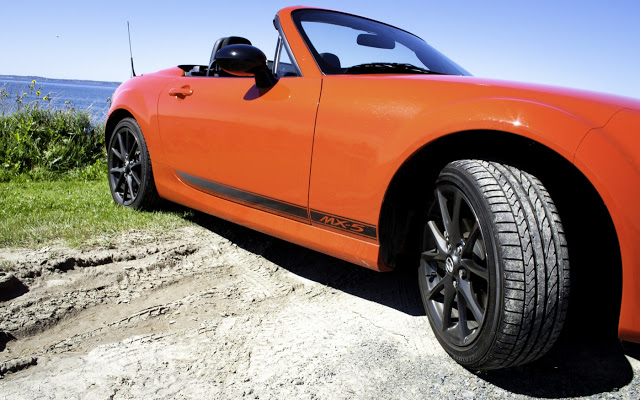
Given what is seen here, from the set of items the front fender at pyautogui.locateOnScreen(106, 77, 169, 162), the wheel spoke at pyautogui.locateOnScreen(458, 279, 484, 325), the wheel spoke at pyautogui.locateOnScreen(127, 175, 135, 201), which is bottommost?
the wheel spoke at pyautogui.locateOnScreen(127, 175, 135, 201)

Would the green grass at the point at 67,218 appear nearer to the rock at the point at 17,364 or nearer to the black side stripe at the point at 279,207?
the black side stripe at the point at 279,207

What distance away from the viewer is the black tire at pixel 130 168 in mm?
3715

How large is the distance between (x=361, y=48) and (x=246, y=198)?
42.8 inches

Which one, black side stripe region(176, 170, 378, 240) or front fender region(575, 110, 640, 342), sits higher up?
front fender region(575, 110, 640, 342)

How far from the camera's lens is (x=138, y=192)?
3848mm

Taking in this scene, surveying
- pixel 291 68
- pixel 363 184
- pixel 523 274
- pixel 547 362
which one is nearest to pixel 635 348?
pixel 547 362

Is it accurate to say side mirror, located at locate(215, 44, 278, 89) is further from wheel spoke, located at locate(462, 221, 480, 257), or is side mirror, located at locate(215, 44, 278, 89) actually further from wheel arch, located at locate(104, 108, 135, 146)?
wheel arch, located at locate(104, 108, 135, 146)

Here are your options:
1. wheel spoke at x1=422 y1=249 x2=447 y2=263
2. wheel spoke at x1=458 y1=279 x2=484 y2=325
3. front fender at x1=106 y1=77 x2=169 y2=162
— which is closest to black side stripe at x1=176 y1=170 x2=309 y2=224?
front fender at x1=106 y1=77 x2=169 y2=162

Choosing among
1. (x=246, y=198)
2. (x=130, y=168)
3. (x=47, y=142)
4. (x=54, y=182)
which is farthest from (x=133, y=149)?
(x=47, y=142)

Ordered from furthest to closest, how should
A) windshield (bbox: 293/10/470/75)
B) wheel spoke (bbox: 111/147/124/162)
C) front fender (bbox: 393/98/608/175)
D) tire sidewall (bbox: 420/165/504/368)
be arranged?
wheel spoke (bbox: 111/147/124/162), windshield (bbox: 293/10/470/75), tire sidewall (bbox: 420/165/504/368), front fender (bbox: 393/98/608/175)

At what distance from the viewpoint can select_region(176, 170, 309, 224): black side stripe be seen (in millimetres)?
2525

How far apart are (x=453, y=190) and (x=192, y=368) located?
1.25 m

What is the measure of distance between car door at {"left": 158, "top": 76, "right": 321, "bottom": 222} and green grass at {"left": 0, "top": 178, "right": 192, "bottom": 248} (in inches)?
25.6

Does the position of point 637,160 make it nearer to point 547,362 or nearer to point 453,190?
point 453,190
